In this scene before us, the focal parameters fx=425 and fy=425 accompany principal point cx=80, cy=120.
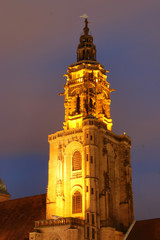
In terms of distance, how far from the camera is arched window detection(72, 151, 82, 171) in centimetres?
5466

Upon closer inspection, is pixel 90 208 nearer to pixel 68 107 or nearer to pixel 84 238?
pixel 84 238

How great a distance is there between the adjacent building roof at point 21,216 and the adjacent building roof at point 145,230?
11.9 metres

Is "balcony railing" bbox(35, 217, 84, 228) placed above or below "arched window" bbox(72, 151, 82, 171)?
below

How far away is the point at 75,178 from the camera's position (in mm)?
54062

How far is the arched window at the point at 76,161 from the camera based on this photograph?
54.7 meters

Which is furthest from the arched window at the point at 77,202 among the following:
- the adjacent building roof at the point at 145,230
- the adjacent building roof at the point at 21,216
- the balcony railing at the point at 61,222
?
the adjacent building roof at the point at 145,230

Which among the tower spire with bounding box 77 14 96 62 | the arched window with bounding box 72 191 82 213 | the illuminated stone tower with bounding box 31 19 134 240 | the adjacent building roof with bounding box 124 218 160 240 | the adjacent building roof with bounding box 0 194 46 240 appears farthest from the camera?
the tower spire with bounding box 77 14 96 62

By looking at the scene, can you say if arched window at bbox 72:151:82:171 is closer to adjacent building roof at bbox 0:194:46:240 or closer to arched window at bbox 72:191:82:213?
arched window at bbox 72:191:82:213

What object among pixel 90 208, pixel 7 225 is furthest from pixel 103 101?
pixel 7 225

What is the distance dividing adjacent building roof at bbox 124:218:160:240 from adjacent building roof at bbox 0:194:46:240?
467 inches

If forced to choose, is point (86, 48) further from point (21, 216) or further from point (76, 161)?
point (21, 216)

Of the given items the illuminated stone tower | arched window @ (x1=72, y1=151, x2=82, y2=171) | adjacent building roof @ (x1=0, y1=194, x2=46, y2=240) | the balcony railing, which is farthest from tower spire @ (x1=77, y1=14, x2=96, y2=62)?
the balcony railing

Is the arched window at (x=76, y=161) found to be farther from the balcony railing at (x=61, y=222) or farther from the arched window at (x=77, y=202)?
the balcony railing at (x=61, y=222)

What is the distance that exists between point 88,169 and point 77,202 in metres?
4.44
